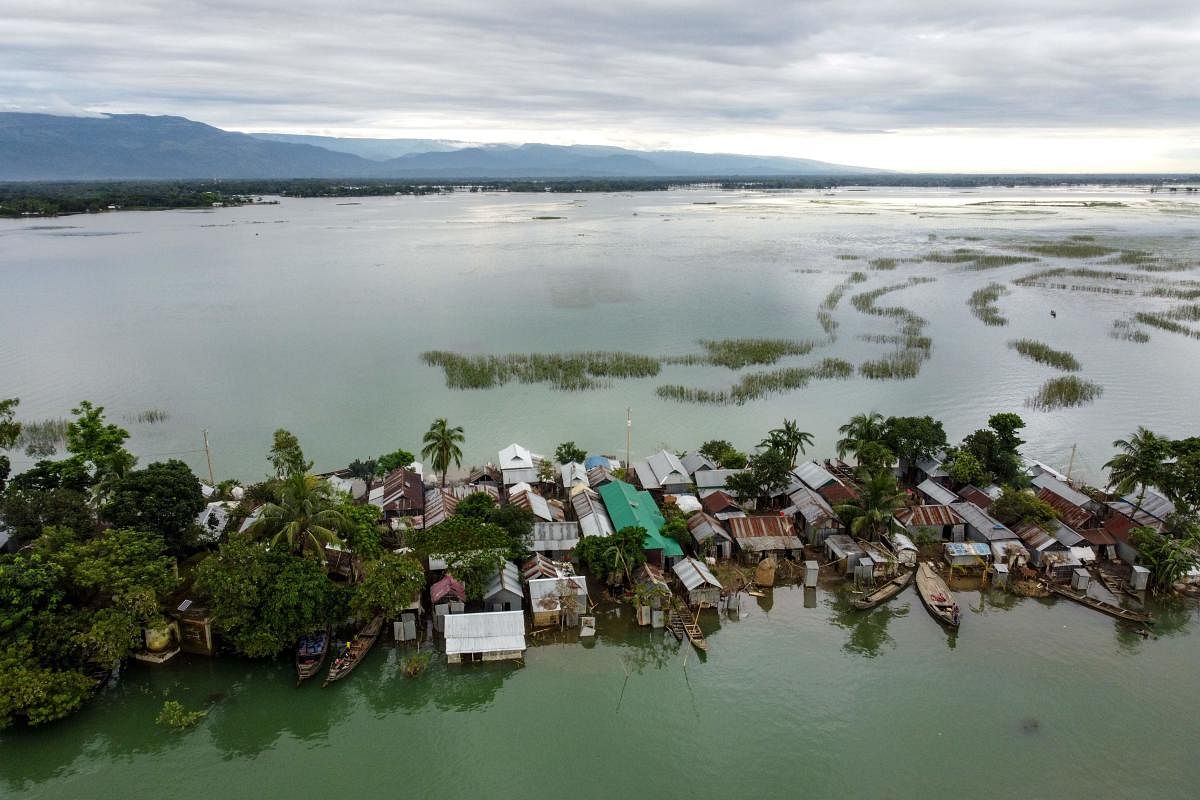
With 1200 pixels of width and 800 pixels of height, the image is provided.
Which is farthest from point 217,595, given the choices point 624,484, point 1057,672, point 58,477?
point 1057,672

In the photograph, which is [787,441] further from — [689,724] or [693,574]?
[689,724]

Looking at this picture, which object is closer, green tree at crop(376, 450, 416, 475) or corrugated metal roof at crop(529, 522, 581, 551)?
corrugated metal roof at crop(529, 522, 581, 551)

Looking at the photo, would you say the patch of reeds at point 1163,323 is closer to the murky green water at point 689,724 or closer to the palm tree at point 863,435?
the palm tree at point 863,435

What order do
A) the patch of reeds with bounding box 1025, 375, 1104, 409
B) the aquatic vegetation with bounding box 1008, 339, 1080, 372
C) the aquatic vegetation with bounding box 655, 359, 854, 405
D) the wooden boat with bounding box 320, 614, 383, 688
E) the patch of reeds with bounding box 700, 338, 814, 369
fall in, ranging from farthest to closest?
the patch of reeds with bounding box 700, 338, 814, 369, the aquatic vegetation with bounding box 1008, 339, 1080, 372, the aquatic vegetation with bounding box 655, 359, 854, 405, the patch of reeds with bounding box 1025, 375, 1104, 409, the wooden boat with bounding box 320, 614, 383, 688

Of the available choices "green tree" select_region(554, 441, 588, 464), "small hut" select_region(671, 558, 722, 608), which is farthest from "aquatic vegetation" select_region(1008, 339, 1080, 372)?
"small hut" select_region(671, 558, 722, 608)

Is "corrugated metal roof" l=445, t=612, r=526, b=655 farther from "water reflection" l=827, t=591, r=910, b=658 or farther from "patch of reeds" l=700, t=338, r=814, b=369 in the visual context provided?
"patch of reeds" l=700, t=338, r=814, b=369

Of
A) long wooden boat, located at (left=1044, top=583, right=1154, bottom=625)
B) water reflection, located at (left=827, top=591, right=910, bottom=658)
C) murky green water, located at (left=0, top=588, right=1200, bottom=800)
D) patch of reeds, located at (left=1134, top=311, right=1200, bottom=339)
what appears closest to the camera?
murky green water, located at (left=0, top=588, right=1200, bottom=800)

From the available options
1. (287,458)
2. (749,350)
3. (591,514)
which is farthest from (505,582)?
(749,350)
